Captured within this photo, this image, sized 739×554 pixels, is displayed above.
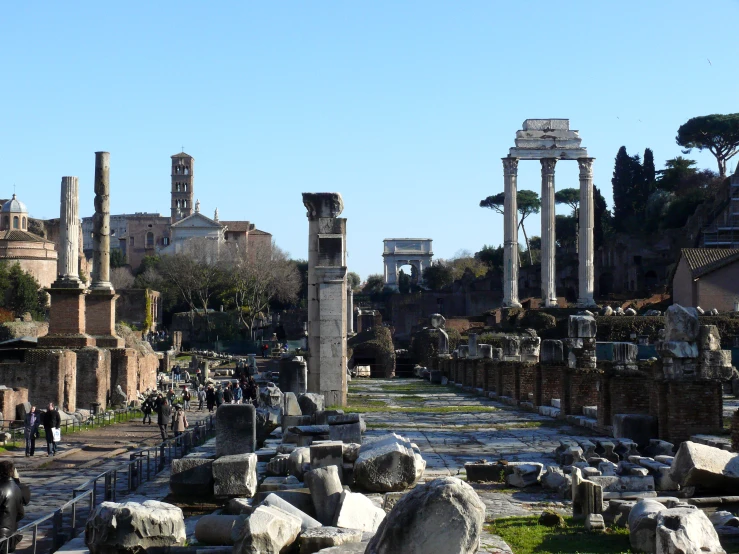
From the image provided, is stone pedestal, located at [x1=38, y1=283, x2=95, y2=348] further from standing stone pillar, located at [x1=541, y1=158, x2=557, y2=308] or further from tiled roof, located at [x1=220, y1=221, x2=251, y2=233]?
tiled roof, located at [x1=220, y1=221, x2=251, y2=233]

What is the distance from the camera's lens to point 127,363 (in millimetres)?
30500

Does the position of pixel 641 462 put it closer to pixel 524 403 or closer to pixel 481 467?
pixel 481 467

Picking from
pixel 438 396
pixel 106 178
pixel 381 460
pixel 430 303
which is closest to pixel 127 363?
pixel 106 178

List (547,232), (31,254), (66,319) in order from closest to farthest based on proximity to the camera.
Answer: (66,319) < (547,232) < (31,254)

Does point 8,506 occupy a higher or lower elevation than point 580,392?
lower

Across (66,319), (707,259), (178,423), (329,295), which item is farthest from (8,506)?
(707,259)

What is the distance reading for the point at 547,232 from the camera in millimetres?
63719

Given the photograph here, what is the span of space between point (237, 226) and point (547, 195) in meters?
59.4

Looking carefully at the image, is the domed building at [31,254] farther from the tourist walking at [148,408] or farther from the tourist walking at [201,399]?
the tourist walking at [148,408]

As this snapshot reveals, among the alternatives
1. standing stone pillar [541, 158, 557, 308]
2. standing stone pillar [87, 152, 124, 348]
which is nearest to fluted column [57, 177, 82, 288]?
standing stone pillar [87, 152, 124, 348]

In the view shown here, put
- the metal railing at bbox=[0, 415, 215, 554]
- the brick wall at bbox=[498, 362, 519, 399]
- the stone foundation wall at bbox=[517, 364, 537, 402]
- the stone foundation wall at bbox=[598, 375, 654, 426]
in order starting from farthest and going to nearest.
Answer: the brick wall at bbox=[498, 362, 519, 399], the stone foundation wall at bbox=[517, 364, 537, 402], the stone foundation wall at bbox=[598, 375, 654, 426], the metal railing at bbox=[0, 415, 215, 554]

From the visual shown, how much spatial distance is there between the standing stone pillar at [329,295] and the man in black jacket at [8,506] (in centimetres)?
1288

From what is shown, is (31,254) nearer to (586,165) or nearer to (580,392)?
(586,165)

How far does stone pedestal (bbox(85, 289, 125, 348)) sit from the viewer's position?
31109 mm
